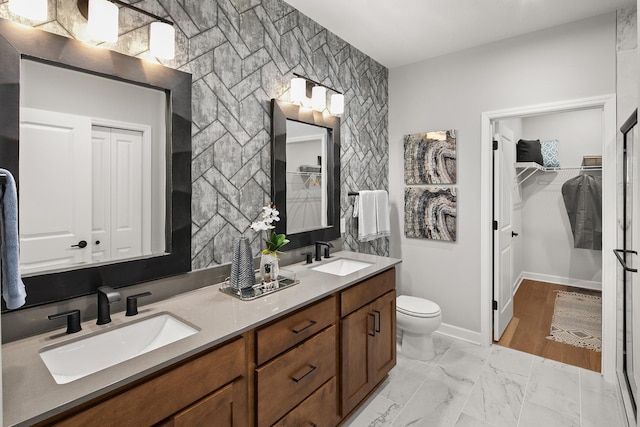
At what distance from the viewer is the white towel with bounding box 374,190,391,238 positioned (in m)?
2.93

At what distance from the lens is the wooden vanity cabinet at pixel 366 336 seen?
1.82 meters

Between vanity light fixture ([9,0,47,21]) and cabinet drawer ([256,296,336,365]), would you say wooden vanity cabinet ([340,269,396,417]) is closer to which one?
cabinet drawer ([256,296,336,365])

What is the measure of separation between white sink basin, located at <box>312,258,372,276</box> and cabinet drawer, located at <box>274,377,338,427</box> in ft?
2.50

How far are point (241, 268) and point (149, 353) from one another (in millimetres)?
631

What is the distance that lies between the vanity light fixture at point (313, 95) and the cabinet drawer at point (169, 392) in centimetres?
→ 159

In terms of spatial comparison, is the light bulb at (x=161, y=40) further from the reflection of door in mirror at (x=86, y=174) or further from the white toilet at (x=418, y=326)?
the white toilet at (x=418, y=326)

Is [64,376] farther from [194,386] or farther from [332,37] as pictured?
[332,37]

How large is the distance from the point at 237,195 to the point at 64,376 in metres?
1.10

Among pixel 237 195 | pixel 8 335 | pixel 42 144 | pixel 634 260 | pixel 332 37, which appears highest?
pixel 332 37

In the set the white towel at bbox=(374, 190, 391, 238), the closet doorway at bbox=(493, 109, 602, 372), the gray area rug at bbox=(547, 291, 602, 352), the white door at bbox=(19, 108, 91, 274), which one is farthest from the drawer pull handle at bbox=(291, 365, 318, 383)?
the gray area rug at bbox=(547, 291, 602, 352)

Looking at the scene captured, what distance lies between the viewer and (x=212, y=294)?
1.62m

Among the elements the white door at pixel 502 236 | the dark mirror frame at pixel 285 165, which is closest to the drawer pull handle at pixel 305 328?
the dark mirror frame at pixel 285 165

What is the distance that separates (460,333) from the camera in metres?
3.01

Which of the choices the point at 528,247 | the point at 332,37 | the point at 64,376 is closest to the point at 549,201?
the point at 528,247
